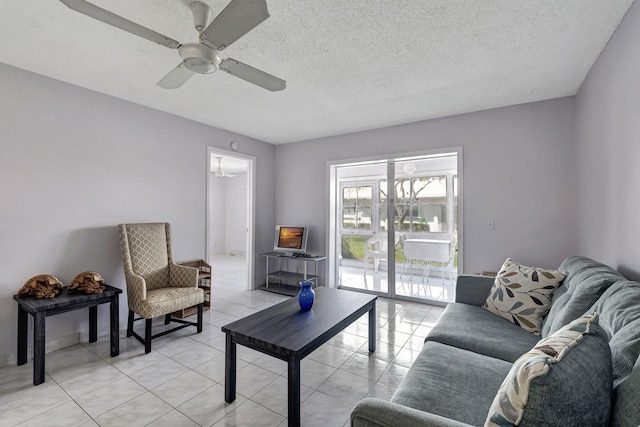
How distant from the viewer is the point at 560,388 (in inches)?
28.9

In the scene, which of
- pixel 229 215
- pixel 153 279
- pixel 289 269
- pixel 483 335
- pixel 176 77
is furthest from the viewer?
pixel 229 215

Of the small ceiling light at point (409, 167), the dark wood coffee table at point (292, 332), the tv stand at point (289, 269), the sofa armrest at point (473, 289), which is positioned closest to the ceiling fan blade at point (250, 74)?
the dark wood coffee table at point (292, 332)

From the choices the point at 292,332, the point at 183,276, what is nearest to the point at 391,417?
the point at 292,332

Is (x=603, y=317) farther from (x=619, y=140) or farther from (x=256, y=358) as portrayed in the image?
(x=256, y=358)

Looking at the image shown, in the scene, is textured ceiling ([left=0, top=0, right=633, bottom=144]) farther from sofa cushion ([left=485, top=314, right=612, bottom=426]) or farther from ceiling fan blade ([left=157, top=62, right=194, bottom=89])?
sofa cushion ([left=485, top=314, right=612, bottom=426])

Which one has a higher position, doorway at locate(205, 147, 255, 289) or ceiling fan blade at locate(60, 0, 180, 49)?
ceiling fan blade at locate(60, 0, 180, 49)

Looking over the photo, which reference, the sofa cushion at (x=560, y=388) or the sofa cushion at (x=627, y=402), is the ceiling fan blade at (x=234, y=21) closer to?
the sofa cushion at (x=560, y=388)

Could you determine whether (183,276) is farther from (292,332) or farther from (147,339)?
(292,332)

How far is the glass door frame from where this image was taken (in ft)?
11.8

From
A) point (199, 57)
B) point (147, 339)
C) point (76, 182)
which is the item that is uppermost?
point (199, 57)

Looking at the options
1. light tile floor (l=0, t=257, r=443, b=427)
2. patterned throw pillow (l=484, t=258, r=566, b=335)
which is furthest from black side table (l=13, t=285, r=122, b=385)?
patterned throw pillow (l=484, t=258, r=566, b=335)

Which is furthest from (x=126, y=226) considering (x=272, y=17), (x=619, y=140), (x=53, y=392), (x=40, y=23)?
(x=619, y=140)

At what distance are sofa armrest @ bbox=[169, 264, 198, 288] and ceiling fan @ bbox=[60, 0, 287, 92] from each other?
6.08 feet

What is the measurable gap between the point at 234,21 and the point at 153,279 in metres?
2.69
